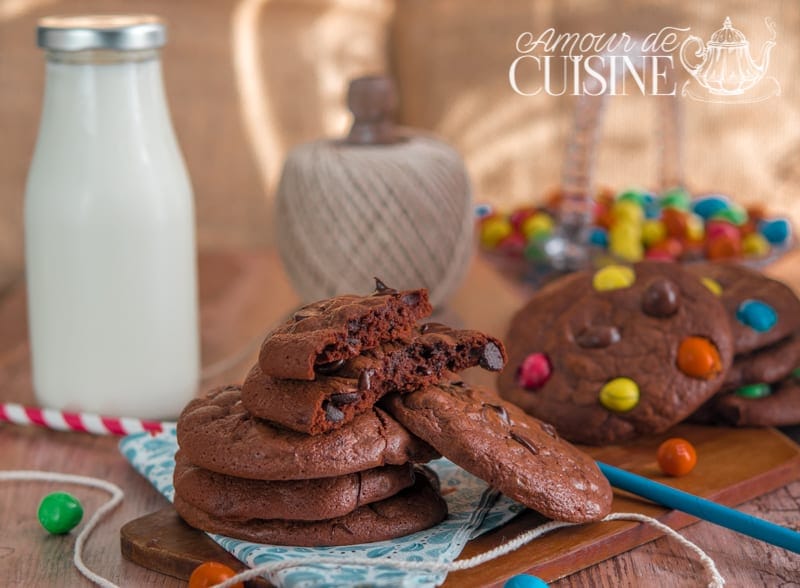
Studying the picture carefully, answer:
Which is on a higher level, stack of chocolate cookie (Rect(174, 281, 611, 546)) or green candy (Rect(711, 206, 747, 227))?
green candy (Rect(711, 206, 747, 227))

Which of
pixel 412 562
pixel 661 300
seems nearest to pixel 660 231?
pixel 661 300

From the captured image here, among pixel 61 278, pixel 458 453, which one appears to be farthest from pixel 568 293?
pixel 61 278

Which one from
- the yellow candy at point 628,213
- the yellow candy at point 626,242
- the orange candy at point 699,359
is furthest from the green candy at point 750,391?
the yellow candy at point 628,213

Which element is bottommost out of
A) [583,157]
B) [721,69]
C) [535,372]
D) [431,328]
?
[535,372]

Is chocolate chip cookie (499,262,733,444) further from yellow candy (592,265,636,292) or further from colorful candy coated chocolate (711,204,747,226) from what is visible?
colorful candy coated chocolate (711,204,747,226)

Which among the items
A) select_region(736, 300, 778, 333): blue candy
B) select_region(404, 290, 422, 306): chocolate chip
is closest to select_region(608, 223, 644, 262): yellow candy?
select_region(736, 300, 778, 333): blue candy

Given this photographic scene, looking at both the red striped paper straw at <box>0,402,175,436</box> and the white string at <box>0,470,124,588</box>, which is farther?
the red striped paper straw at <box>0,402,175,436</box>

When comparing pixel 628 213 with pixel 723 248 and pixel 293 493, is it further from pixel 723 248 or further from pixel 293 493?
pixel 293 493

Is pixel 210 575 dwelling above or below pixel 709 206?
below
